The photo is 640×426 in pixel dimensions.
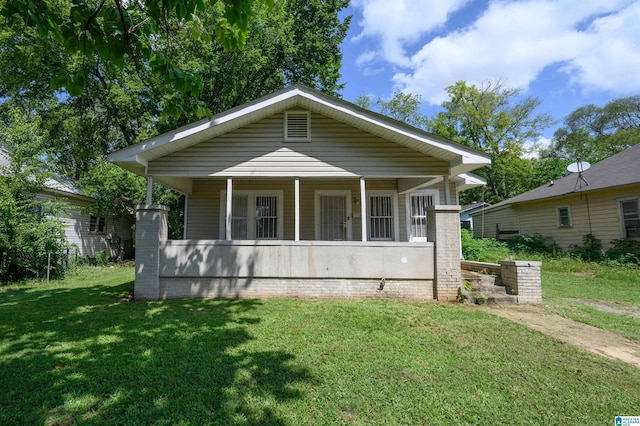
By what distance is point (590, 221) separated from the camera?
42.9ft

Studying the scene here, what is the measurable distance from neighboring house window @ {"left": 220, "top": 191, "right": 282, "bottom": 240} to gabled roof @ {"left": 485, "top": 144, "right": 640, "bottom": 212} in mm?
12954

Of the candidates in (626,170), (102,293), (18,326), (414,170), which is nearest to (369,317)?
(414,170)

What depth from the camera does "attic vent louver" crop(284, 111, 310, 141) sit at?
768cm

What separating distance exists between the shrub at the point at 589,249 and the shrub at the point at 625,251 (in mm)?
493

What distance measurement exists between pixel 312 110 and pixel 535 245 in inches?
547

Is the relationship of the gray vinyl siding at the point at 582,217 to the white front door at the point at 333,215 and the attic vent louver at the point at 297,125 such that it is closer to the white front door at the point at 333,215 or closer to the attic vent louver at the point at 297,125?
the white front door at the point at 333,215

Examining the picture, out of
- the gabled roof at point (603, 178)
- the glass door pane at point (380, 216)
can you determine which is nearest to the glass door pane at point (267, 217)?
the glass door pane at point (380, 216)

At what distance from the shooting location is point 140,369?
3.24m

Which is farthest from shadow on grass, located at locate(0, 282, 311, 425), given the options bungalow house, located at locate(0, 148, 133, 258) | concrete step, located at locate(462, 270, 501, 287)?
bungalow house, located at locate(0, 148, 133, 258)

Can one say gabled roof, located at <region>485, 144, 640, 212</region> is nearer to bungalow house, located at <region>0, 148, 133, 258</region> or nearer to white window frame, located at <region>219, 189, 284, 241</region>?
white window frame, located at <region>219, 189, 284, 241</region>

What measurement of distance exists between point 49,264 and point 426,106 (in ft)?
106

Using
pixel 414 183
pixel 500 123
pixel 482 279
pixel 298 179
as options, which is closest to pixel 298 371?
pixel 298 179

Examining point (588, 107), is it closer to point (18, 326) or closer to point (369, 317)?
point (369, 317)

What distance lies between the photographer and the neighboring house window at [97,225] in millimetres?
15617
